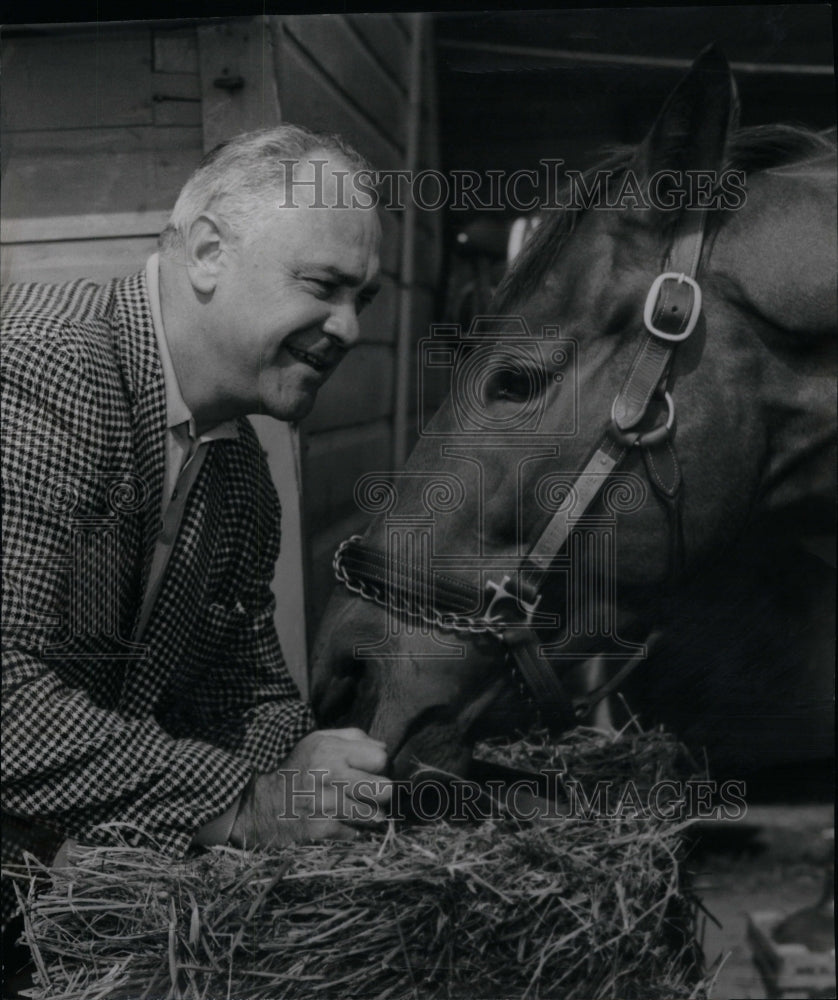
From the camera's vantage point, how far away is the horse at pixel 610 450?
199cm

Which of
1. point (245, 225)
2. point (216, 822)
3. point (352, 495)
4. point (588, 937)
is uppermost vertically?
point (245, 225)

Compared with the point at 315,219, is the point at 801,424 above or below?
→ below

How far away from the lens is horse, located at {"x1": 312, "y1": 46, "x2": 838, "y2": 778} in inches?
78.2

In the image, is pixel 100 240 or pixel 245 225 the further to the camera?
pixel 100 240

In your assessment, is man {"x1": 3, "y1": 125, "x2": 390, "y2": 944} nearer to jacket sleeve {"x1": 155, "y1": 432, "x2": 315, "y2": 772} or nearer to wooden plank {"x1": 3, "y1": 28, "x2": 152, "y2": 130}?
jacket sleeve {"x1": 155, "y1": 432, "x2": 315, "y2": 772}

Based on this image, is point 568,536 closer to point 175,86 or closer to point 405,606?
point 405,606

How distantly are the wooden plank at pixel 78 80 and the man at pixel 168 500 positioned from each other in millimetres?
220

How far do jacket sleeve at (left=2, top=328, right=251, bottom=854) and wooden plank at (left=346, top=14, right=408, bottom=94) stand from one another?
785mm

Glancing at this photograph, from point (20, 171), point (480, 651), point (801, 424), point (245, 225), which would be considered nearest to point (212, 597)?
point (480, 651)

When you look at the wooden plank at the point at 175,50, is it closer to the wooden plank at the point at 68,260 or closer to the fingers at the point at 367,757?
the wooden plank at the point at 68,260

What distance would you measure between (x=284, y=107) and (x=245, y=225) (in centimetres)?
26

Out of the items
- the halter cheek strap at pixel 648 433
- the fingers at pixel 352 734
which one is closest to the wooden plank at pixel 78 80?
the halter cheek strap at pixel 648 433

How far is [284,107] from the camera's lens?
2090 millimetres

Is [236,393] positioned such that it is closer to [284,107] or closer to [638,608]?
[284,107]
